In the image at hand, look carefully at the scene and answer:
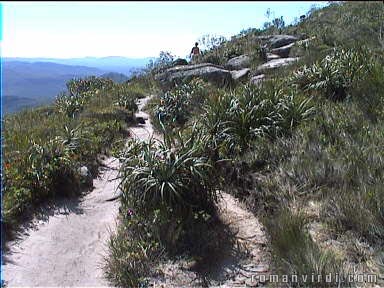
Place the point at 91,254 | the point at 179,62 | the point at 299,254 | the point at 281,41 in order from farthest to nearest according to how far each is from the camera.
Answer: the point at 179,62 → the point at 281,41 → the point at 91,254 → the point at 299,254

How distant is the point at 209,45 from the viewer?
869 inches

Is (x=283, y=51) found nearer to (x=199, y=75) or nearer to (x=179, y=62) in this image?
(x=199, y=75)

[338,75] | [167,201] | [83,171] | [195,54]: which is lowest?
[83,171]

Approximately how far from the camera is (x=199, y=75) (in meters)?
14.6

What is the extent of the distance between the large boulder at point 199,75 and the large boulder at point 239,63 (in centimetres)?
127

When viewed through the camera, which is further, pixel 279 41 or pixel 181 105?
pixel 279 41

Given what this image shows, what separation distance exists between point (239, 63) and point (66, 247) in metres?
12.7

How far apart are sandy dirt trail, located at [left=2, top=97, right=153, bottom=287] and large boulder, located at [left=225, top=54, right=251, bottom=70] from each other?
10.6 metres

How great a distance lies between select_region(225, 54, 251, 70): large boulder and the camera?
54.1 ft

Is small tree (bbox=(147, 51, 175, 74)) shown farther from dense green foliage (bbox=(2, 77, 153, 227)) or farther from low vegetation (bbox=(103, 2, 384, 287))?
low vegetation (bbox=(103, 2, 384, 287))

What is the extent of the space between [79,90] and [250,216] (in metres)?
14.5

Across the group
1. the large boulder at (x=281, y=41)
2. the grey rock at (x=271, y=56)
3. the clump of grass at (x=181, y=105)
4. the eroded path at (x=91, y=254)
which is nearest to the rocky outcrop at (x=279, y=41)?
the large boulder at (x=281, y=41)

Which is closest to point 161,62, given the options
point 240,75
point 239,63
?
point 239,63

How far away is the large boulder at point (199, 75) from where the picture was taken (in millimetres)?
14098
